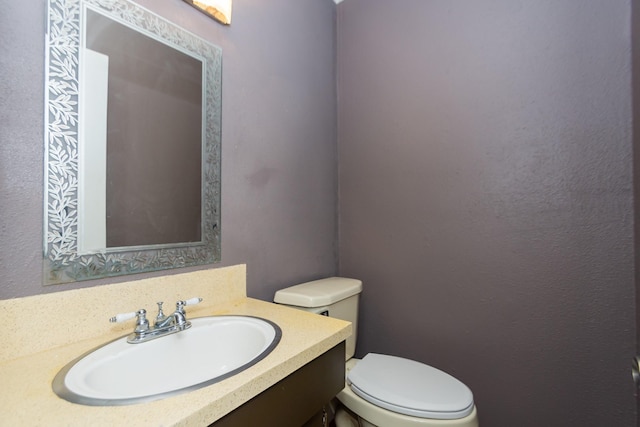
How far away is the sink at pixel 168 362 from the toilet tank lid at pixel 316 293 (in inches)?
12.6

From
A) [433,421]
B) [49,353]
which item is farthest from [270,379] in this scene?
[433,421]

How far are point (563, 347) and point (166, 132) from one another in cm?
162

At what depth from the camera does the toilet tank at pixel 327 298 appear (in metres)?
1.20

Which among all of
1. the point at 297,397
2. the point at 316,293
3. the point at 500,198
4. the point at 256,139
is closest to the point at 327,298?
the point at 316,293

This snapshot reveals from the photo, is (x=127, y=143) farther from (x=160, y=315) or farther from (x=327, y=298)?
(x=327, y=298)

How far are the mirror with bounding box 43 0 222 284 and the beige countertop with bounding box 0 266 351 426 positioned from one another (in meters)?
0.06

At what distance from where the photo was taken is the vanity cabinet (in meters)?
0.57

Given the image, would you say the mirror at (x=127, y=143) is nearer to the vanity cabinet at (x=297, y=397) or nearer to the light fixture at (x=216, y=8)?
the light fixture at (x=216, y=8)

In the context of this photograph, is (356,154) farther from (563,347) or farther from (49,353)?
(49,353)

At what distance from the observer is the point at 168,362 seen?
0.79 metres

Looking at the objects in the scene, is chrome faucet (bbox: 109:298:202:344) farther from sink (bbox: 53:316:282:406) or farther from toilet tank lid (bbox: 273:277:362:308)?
toilet tank lid (bbox: 273:277:362:308)

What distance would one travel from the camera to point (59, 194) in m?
0.73

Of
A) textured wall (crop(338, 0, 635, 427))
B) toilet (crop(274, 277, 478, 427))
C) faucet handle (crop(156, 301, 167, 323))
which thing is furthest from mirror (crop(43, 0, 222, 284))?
textured wall (crop(338, 0, 635, 427))

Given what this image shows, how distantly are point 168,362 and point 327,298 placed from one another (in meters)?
0.62
